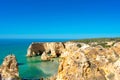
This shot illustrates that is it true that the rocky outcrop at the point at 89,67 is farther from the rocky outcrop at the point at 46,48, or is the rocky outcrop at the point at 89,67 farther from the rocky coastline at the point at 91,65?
the rocky outcrop at the point at 46,48

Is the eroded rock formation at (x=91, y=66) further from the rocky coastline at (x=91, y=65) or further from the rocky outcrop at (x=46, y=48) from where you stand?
the rocky outcrop at (x=46, y=48)

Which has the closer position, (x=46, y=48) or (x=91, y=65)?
(x=91, y=65)

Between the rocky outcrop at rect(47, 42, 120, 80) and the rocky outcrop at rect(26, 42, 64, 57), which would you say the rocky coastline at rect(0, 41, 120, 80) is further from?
the rocky outcrop at rect(26, 42, 64, 57)

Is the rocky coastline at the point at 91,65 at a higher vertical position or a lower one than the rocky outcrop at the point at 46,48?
higher

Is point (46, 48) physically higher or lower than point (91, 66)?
lower

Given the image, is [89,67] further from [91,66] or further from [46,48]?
[46,48]

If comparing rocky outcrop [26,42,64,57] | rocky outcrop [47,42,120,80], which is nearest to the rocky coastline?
rocky outcrop [47,42,120,80]

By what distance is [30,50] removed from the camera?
93.9 metres

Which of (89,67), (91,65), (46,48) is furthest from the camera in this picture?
(46,48)

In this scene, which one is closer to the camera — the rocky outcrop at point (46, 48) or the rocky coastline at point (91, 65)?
the rocky coastline at point (91, 65)

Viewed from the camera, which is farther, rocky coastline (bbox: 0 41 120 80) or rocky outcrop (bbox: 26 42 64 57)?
rocky outcrop (bbox: 26 42 64 57)

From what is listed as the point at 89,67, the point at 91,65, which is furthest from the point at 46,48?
the point at 89,67

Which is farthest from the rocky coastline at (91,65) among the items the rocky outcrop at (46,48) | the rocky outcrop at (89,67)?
the rocky outcrop at (46,48)

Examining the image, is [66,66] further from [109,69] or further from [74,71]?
[109,69]
